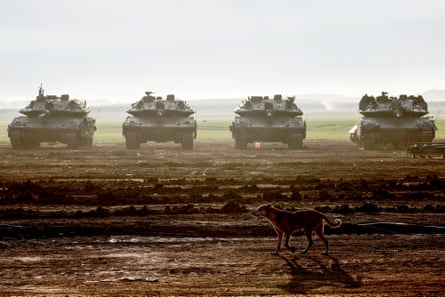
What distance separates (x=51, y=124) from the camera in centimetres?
3719

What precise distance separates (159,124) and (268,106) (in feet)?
19.4

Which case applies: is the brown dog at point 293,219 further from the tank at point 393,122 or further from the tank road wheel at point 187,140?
the tank road wheel at point 187,140

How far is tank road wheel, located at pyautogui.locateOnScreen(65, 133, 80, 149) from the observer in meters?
37.1

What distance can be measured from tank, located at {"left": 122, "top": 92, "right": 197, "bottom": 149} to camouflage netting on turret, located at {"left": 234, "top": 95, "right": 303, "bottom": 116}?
3.08 meters

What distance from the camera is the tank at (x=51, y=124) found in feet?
121

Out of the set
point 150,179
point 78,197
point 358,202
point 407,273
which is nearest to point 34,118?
point 150,179

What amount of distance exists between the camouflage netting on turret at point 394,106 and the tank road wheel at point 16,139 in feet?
58.8

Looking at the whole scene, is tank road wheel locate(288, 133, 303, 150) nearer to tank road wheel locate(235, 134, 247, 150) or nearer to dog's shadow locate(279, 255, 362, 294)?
tank road wheel locate(235, 134, 247, 150)

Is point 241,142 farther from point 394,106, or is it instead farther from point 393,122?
point 394,106

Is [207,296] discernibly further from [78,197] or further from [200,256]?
[78,197]

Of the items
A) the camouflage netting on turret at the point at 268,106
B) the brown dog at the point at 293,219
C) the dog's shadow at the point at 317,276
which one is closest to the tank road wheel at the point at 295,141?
the camouflage netting on turret at the point at 268,106

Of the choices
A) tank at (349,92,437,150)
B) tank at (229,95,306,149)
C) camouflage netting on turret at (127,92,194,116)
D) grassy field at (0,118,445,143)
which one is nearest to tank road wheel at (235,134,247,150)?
tank at (229,95,306,149)

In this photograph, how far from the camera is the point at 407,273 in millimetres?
8195

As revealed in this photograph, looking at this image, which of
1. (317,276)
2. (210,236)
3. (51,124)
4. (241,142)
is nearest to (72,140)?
(51,124)
